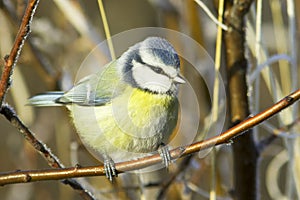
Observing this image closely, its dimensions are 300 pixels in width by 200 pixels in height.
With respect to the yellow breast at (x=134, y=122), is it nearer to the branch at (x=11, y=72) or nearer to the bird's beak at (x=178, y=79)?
the bird's beak at (x=178, y=79)

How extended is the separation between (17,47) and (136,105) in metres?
0.46

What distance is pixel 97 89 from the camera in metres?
1.36

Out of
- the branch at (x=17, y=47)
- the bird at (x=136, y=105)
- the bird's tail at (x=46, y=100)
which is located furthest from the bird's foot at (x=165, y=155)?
the bird's tail at (x=46, y=100)

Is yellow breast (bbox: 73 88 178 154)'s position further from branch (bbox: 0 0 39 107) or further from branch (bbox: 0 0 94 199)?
branch (bbox: 0 0 39 107)

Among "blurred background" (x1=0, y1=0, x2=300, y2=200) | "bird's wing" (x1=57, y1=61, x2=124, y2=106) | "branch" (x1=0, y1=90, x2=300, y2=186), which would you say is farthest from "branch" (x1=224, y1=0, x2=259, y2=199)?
"branch" (x1=0, y1=90, x2=300, y2=186)

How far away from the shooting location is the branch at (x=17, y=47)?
77cm

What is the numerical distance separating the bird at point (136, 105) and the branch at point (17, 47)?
0.35 meters

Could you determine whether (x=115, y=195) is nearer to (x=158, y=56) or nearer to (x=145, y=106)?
(x=145, y=106)

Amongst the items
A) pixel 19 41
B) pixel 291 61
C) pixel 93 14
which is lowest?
pixel 19 41

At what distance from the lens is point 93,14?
320 centimetres

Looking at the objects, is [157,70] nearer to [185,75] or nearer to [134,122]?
[134,122]

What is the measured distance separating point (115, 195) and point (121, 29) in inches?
77.9

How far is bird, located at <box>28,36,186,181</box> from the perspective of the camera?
118 centimetres

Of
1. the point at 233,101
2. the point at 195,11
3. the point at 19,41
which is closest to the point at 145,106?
the point at 233,101
